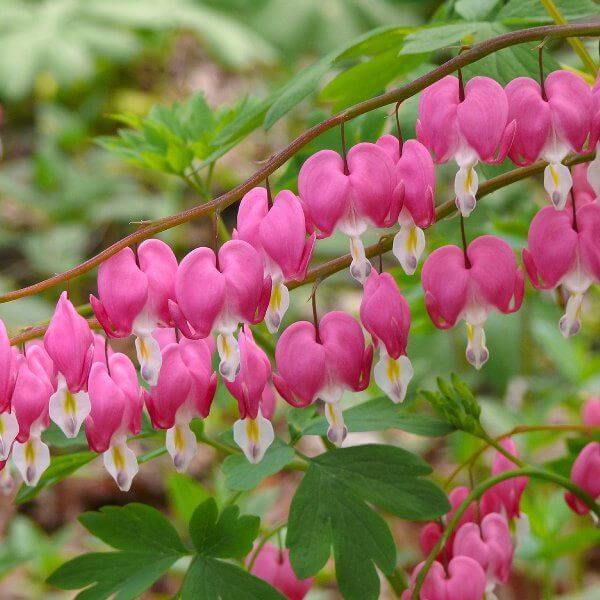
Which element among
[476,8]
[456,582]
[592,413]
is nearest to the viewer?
[456,582]

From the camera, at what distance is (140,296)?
1.04 metres

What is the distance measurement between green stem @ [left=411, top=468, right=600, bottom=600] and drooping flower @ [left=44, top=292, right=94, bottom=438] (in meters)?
0.42

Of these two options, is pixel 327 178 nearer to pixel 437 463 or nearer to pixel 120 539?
A: pixel 120 539

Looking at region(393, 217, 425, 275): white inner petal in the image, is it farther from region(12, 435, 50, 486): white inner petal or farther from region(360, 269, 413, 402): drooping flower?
region(12, 435, 50, 486): white inner petal

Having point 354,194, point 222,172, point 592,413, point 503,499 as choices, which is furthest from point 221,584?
point 222,172

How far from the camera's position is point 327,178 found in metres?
1.04

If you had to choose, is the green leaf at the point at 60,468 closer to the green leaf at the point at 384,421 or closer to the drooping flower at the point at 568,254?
the green leaf at the point at 384,421

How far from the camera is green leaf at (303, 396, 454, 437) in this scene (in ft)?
4.34

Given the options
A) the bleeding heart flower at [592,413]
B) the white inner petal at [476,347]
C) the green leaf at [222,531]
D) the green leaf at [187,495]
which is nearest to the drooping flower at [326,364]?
the white inner petal at [476,347]

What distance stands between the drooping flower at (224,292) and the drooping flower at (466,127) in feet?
0.68

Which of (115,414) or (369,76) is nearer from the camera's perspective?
(115,414)

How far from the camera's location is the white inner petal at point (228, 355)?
102cm

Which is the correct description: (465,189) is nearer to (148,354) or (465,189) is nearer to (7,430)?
(148,354)

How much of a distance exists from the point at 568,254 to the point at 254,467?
46 centimetres
